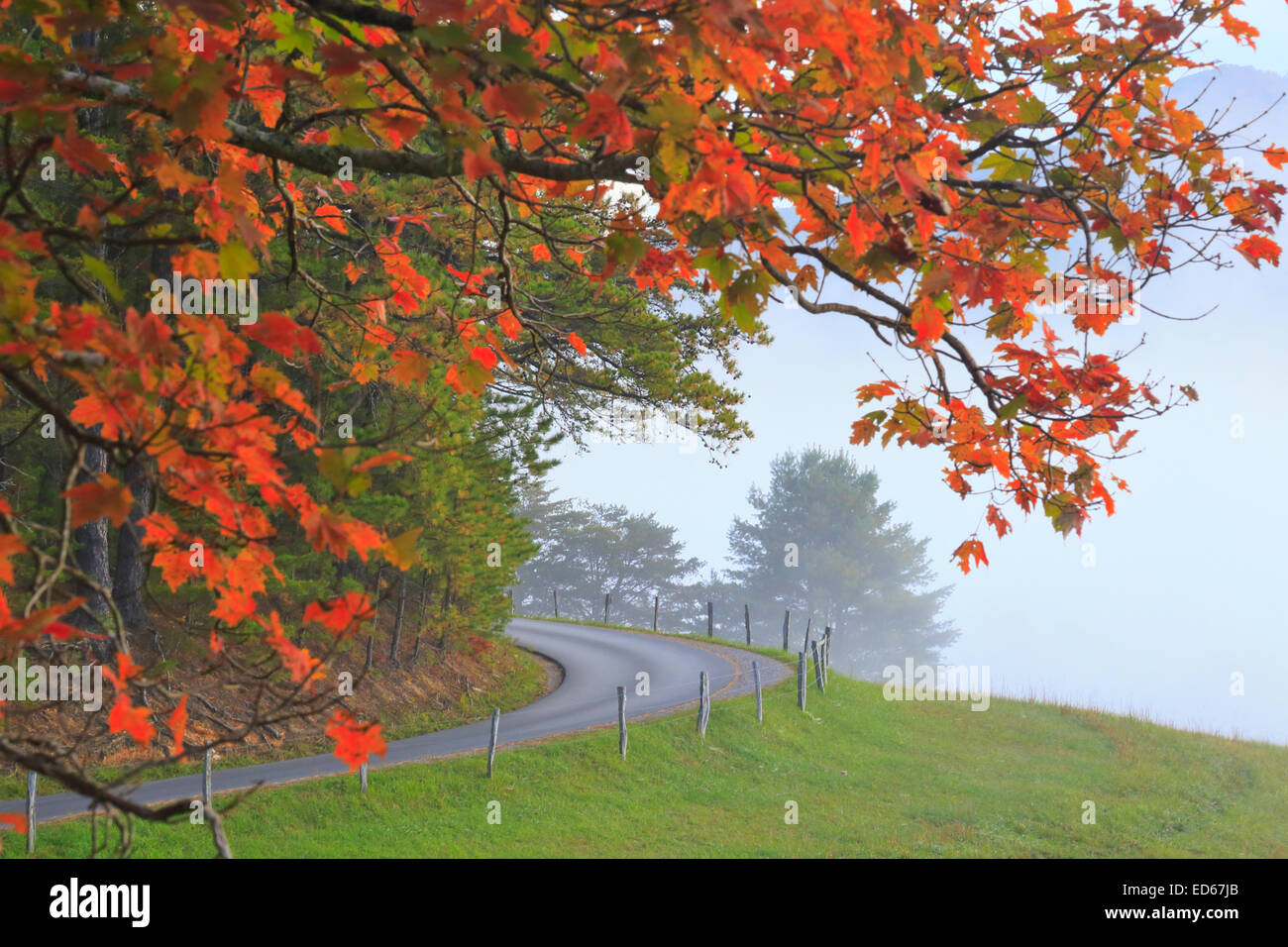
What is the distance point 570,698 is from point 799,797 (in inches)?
263

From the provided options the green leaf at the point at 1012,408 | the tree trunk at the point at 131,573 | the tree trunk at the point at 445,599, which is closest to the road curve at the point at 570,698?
the tree trunk at the point at 445,599

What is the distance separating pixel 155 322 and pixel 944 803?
47.5ft

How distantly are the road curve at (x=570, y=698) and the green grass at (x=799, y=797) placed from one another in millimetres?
904

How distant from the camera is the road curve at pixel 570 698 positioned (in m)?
12.5

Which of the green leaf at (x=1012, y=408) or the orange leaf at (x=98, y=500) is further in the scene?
the green leaf at (x=1012, y=408)

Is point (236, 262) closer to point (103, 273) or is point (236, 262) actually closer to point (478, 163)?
point (103, 273)

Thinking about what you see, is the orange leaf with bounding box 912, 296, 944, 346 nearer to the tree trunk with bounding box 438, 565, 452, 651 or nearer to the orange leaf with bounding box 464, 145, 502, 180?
the orange leaf with bounding box 464, 145, 502, 180

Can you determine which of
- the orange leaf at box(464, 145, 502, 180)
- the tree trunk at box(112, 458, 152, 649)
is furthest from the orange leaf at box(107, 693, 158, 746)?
the tree trunk at box(112, 458, 152, 649)

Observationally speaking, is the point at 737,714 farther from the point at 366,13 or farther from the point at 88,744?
the point at 366,13

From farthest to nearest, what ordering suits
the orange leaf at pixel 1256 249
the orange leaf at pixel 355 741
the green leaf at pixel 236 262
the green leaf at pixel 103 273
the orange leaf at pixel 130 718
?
1. the orange leaf at pixel 1256 249
2. the orange leaf at pixel 355 741
3. the orange leaf at pixel 130 718
4. the green leaf at pixel 236 262
5. the green leaf at pixel 103 273

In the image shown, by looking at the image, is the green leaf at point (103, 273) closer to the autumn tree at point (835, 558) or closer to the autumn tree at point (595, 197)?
the autumn tree at point (595, 197)

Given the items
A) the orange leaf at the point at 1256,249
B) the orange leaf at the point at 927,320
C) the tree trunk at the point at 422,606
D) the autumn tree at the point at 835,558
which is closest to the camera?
the orange leaf at the point at 927,320

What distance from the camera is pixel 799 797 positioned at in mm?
14383

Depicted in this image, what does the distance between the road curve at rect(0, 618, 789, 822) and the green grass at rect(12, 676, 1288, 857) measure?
2.97 ft
